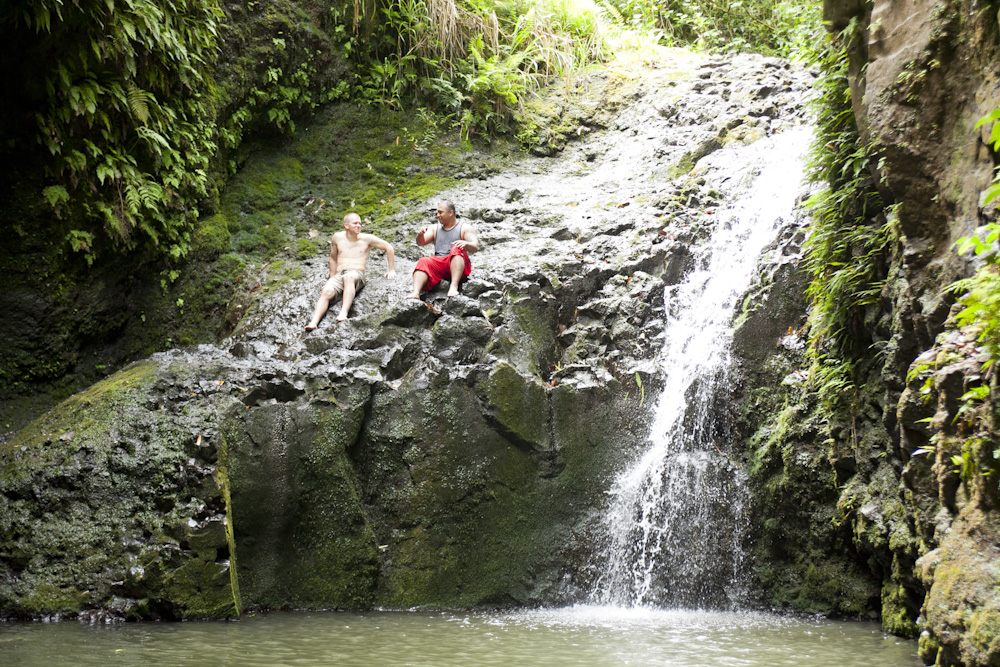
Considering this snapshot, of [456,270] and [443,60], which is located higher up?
[443,60]

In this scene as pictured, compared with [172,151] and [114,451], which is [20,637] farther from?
[172,151]

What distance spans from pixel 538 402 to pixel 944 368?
3630 mm

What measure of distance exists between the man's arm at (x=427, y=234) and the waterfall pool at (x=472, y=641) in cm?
414

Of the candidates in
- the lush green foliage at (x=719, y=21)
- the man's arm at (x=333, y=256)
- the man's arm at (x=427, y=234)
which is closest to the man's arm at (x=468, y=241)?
the man's arm at (x=427, y=234)

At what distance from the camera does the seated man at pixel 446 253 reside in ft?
25.0

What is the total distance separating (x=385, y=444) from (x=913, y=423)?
4.25 metres

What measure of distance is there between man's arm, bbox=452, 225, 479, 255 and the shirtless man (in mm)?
844

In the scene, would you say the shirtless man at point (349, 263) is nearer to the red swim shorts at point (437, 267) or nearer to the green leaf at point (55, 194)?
the red swim shorts at point (437, 267)

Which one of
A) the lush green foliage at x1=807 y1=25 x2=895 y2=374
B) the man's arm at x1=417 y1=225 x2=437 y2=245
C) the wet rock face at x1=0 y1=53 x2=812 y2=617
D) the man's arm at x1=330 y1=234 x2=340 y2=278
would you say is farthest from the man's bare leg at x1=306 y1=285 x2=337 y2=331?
the lush green foliage at x1=807 y1=25 x2=895 y2=374

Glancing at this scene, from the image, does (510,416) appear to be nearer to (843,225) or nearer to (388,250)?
(388,250)

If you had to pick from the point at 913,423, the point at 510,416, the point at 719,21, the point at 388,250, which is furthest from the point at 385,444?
the point at 719,21

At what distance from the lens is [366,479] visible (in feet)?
21.6

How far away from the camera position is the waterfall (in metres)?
6.33

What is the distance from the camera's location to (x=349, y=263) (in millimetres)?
7977
